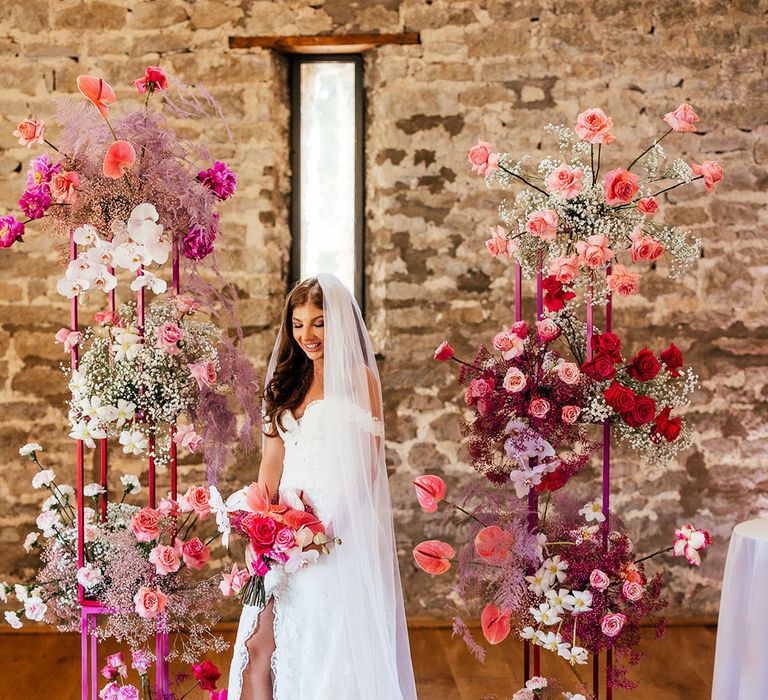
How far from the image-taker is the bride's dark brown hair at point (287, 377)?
2.98 metres

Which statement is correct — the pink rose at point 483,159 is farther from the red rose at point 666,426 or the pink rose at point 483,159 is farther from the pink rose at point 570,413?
the red rose at point 666,426

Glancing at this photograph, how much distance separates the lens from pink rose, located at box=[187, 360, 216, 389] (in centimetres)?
269

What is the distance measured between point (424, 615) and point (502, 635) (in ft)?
6.68

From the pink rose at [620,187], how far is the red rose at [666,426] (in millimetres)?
689

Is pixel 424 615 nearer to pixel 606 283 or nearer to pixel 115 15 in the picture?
pixel 606 283

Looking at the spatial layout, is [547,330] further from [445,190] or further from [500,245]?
[445,190]

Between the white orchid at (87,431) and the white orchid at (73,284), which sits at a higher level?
the white orchid at (73,284)

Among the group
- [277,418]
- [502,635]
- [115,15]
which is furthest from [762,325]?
[115,15]

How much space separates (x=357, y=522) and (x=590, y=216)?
1190mm

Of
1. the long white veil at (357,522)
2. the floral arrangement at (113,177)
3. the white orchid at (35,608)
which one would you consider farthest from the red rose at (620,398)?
the white orchid at (35,608)

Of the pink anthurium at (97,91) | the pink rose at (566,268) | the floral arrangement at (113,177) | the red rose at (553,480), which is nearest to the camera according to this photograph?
the pink anthurium at (97,91)

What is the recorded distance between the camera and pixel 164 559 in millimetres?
2637

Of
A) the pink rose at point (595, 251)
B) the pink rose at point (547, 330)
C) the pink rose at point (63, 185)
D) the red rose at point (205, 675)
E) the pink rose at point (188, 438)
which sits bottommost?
the red rose at point (205, 675)

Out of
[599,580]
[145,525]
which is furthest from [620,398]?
[145,525]
